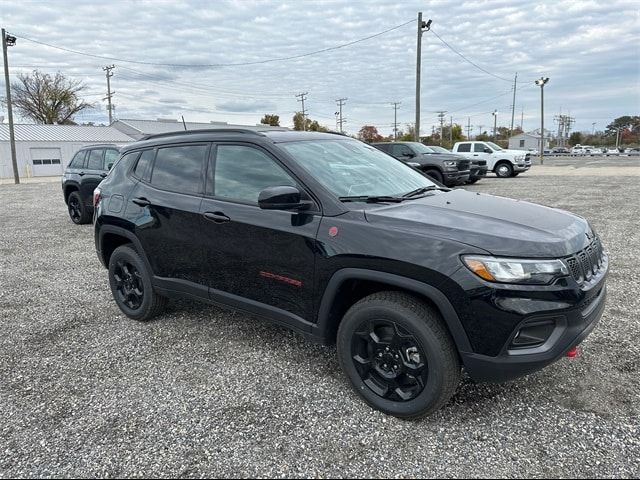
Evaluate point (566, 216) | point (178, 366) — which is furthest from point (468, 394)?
point (178, 366)

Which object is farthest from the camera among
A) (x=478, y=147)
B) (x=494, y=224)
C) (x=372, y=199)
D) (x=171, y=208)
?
(x=478, y=147)

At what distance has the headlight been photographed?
2.41 metres

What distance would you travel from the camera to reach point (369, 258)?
8.96ft

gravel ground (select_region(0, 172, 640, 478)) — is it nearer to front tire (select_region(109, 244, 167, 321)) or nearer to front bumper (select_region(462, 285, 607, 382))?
front tire (select_region(109, 244, 167, 321))

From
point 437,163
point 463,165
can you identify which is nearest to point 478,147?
point 463,165

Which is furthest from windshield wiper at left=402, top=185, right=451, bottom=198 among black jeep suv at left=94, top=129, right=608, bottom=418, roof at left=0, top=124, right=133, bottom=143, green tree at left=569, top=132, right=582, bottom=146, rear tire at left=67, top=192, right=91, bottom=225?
green tree at left=569, top=132, right=582, bottom=146

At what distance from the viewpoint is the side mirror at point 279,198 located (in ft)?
9.47

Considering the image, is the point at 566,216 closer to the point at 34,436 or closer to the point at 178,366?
the point at 178,366

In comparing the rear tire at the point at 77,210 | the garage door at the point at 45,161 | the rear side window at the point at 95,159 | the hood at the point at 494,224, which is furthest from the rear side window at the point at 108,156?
the garage door at the point at 45,161

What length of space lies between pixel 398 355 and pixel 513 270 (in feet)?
2.70

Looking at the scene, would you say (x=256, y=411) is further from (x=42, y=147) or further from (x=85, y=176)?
(x=42, y=147)

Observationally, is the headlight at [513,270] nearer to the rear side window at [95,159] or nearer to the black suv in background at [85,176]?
the black suv in background at [85,176]

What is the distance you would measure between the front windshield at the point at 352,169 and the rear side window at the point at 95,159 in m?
7.38

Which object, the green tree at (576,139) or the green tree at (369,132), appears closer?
the green tree at (369,132)
